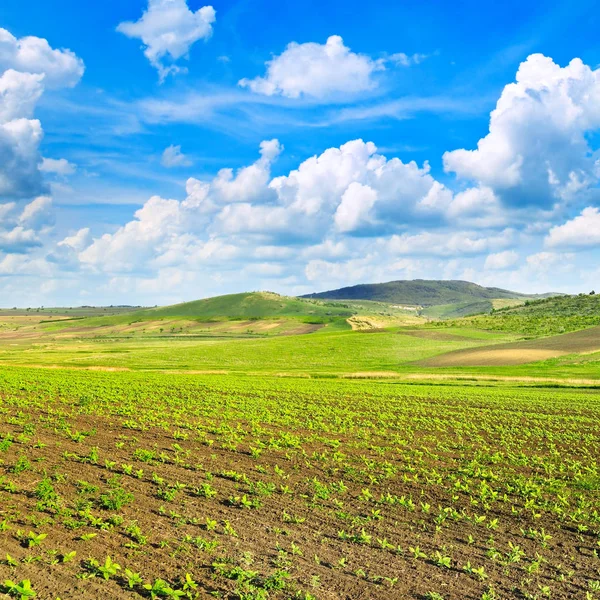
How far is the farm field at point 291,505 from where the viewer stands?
44.9ft

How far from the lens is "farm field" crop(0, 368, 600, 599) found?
44.9 ft

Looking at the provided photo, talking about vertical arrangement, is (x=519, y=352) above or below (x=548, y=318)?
below

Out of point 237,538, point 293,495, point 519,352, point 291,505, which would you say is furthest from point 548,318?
point 237,538

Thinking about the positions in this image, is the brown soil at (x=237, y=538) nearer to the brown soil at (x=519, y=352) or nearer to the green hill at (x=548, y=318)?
the brown soil at (x=519, y=352)

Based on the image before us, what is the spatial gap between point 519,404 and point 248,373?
42.2 metres

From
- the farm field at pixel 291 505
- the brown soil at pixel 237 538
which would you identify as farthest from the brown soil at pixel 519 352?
the brown soil at pixel 237 538

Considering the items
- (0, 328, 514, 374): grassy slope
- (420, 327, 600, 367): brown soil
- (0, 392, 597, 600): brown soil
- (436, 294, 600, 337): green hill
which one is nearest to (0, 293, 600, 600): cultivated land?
(0, 392, 597, 600): brown soil

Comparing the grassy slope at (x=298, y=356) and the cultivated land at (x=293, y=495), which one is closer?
the cultivated land at (x=293, y=495)

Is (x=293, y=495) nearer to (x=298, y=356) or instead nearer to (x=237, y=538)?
(x=237, y=538)

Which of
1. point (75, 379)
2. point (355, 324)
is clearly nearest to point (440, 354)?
point (75, 379)

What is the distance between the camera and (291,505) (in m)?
19.5

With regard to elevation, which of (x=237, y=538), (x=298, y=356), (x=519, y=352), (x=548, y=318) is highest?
(x=548, y=318)

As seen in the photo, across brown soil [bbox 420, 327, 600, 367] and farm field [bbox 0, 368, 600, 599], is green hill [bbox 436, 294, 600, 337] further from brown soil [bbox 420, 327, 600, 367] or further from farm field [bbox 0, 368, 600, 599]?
farm field [bbox 0, 368, 600, 599]

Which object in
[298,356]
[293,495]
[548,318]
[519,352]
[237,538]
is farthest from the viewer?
[548,318]
